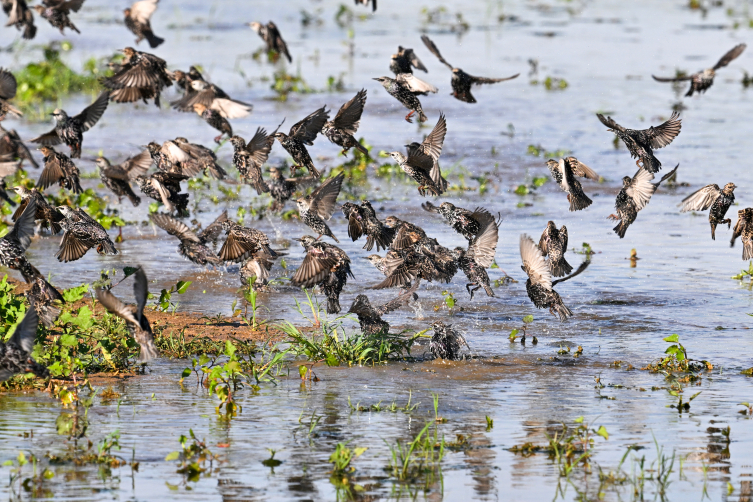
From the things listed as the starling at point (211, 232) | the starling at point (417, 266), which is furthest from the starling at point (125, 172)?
the starling at point (417, 266)

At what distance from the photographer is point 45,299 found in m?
7.66

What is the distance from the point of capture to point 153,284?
9.63m

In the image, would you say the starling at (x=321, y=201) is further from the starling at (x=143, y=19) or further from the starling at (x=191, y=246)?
the starling at (x=143, y=19)

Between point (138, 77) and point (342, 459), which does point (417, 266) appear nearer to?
point (342, 459)

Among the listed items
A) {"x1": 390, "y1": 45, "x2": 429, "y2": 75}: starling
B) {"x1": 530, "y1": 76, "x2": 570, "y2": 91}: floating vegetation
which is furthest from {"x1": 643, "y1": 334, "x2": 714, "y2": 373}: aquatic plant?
{"x1": 530, "y1": 76, "x2": 570, "y2": 91}: floating vegetation

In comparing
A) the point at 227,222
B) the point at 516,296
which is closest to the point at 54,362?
the point at 227,222

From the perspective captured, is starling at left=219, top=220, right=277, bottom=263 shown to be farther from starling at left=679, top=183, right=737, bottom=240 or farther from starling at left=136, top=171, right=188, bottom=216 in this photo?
starling at left=679, top=183, right=737, bottom=240

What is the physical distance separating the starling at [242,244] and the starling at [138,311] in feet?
5.38

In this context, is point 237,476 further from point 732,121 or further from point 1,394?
point 732,121

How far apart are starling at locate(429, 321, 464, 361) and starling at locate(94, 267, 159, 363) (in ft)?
5.93

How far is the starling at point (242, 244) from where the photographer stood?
8.63m

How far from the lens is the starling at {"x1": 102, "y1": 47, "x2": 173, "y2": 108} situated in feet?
33.7

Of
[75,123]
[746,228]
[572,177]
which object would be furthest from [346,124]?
[746,228]

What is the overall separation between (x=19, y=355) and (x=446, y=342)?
267 centimetres
